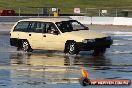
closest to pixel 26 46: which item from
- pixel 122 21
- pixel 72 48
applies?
pixel 72 48

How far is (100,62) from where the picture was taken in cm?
1956

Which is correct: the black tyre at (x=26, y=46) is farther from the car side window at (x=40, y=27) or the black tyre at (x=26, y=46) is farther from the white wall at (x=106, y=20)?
the white wall at (x=106, y=20)

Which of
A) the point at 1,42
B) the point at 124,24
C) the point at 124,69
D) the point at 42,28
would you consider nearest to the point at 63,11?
the point at 124,24

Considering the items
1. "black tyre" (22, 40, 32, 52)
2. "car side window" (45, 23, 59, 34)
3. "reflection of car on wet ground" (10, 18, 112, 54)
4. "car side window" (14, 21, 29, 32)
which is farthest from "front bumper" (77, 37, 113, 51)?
"car side window" (14, 21, 29, 32)

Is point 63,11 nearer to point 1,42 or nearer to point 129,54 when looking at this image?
point 1,42

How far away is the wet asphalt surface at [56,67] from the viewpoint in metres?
14.1

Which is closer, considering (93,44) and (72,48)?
(93,44)

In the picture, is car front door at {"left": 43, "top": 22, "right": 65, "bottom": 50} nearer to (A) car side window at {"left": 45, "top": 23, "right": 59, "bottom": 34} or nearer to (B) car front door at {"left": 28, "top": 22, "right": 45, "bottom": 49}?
(A) car side window at {"left": 45, "top": 23, "right": 59, "bottom": 34}

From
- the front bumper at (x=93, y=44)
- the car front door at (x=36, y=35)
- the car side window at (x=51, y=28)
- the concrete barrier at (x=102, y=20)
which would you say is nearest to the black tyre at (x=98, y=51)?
the front bumper at (x=93, y=44)

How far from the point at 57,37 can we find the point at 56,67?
517cm

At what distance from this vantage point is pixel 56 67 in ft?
58.2

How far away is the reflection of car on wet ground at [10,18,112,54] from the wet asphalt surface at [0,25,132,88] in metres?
0.37

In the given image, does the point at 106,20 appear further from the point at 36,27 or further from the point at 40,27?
the point at 40,27

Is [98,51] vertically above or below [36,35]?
below
